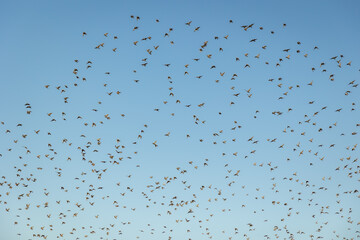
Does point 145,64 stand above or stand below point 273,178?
above

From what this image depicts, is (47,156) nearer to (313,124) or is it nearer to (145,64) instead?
(145,64)

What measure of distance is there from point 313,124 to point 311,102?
2.49 meters

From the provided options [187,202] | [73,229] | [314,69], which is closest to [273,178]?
[187,202]

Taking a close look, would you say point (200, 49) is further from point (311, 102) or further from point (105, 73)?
point (311, 102)

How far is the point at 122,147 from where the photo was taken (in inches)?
963

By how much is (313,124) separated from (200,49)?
11.3m

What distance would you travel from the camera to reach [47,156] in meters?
25.5

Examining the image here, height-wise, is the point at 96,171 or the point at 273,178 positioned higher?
the point at 273,178

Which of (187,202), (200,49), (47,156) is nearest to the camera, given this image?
(200,49)

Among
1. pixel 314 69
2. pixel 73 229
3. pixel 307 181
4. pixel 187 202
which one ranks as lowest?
pixel 73 229

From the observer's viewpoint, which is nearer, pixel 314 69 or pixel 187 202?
pixel 314 69

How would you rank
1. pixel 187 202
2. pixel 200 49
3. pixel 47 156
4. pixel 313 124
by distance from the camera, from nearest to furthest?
pixel 200 49 < pixel 313 124 < pixel 47 156 < pixel 187 202

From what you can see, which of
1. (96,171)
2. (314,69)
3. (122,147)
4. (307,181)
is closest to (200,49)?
(314,69)

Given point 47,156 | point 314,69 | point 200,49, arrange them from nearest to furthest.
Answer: point 200,49 < point 314,69 < point 47,156
